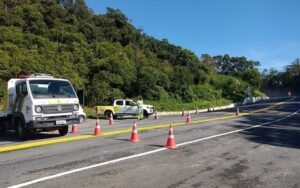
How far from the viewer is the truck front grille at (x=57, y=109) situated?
15.4 meters

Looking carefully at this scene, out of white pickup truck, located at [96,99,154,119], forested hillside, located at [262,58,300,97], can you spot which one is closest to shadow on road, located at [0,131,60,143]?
white pickup truck, located at [96,99,154,119]

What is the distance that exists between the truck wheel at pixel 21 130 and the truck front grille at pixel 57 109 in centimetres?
106

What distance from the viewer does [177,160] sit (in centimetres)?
1115

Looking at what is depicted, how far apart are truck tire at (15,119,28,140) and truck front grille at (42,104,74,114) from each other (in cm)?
102

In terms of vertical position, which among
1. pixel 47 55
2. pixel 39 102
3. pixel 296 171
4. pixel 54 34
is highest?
pixel 54 34

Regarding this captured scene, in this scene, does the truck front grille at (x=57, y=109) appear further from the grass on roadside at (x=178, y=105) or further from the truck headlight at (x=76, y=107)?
the grass on roadside at (x=178, y=105)

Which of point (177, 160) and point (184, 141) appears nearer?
point (177, 160)

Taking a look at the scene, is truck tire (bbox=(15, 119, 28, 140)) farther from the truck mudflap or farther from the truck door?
the truck door

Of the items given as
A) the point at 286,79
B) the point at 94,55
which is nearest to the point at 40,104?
the point at 94,55

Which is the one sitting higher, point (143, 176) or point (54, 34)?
point (54, 34)

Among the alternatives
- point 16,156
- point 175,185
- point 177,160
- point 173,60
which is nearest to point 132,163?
point 177,160

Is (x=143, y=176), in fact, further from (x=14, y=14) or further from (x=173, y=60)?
(x=173, y=60)

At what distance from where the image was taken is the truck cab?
15.2 metres

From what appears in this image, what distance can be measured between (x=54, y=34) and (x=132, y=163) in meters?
47.9
